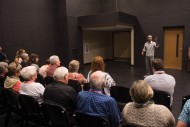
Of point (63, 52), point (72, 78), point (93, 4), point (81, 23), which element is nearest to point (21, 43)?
point (63, 52)

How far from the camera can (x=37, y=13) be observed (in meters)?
8.42

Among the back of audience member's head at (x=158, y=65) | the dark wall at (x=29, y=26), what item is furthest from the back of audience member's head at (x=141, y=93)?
the dark wall at (x=29, y=26)

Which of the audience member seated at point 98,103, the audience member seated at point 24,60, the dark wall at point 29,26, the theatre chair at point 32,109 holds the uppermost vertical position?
the dark wall at point 29,26

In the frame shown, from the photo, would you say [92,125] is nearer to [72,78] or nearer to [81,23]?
[72,78]

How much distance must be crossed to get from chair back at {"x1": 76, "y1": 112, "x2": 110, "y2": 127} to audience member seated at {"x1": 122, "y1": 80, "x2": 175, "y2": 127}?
0.23 metres

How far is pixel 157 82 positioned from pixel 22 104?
1.84 metres

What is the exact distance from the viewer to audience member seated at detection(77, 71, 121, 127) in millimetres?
1945

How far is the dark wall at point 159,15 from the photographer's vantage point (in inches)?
326

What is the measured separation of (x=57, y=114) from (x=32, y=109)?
54 centimetres

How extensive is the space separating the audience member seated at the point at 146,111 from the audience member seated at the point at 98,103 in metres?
0.32

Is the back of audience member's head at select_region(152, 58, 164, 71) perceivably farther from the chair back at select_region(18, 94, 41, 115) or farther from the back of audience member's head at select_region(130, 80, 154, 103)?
the chair back at select_region(18, 94, 41, 115)

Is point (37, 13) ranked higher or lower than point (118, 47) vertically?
higher

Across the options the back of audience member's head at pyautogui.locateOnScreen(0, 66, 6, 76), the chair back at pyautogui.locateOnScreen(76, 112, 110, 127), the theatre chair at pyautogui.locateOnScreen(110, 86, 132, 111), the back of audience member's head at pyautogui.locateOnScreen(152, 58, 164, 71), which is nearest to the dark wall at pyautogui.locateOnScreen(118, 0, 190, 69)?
the back of audience member's head at pyautogui.locateOnScreen(152, 58, 164, 71)

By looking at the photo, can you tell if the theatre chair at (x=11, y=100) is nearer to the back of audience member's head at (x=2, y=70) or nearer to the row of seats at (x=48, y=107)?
the row of seats at (x=48, y=107)
